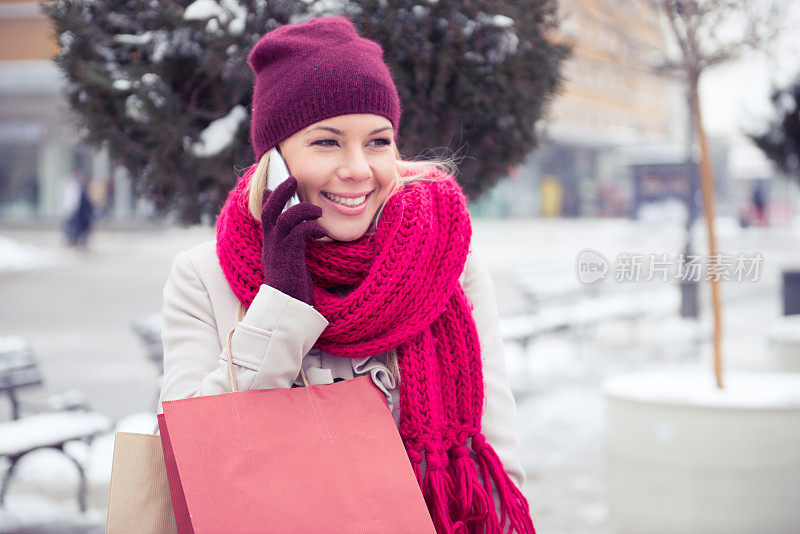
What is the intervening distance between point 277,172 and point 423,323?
0.46 metres

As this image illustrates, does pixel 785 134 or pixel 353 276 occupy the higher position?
pixel 785 134

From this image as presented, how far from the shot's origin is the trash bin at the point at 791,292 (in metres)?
8.70

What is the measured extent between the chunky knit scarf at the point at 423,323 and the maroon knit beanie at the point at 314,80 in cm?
20

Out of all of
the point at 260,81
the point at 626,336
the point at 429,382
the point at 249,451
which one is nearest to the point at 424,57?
the point at 260,81

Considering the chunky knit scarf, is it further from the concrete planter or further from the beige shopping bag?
the concrete planter

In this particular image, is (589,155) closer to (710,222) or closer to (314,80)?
(710,222)

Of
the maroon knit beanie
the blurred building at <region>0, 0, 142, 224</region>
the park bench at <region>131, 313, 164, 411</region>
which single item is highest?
the blurred building at <region>0, 0, 142, 224</region>

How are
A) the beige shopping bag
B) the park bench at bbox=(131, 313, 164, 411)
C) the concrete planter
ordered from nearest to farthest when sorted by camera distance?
the beige shopping bag < the concrete planter < the park bench at bbox=(131, 313, 164, 411)

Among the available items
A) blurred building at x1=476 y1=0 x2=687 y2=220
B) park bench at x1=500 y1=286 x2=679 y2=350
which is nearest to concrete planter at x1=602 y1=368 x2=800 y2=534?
park bench at x1=500 y1=286 x2=679 y2=350

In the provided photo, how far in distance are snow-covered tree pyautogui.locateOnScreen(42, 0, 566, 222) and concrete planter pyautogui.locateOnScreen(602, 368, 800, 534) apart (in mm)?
1394

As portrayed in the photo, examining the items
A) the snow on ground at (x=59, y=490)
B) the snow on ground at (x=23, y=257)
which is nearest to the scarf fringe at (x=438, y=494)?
the snow on ground at (x=59, y=490)

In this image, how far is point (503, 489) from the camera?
194 centimetres

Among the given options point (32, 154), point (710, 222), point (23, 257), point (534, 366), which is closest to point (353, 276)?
point (710, 222)

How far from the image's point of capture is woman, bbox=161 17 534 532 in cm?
186
